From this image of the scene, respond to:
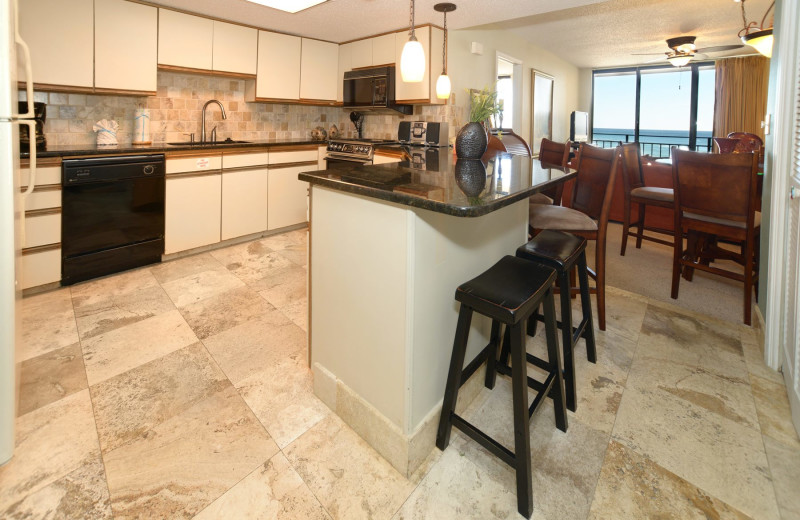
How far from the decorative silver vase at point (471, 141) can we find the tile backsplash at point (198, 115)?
8.00 ft

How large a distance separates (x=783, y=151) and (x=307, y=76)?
436 cm

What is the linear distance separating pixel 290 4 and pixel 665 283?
3.90 metres

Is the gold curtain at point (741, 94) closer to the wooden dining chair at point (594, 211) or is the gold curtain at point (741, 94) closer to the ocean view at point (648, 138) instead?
the ocean view at point (648, 138)

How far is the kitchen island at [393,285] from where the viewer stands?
126 centimetres

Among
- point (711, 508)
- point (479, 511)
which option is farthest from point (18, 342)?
point (711, 508)

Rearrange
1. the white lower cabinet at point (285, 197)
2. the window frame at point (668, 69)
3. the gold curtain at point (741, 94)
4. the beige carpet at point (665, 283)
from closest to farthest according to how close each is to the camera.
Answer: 1. the beige carpet at point (665, 283)
2. the white lower cabinet at point (285, 197)
3. the gold curtain at point (741, 94)
4. the window frame at point (668, 69)

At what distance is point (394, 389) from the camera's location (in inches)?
53.2

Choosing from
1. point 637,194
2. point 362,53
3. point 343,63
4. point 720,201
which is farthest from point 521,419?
point 343,63

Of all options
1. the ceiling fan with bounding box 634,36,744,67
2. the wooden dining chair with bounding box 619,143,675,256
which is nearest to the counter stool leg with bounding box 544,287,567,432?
the wooden dining chair with bounding box 619,143,675,256

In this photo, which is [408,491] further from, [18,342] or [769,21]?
[769,21]

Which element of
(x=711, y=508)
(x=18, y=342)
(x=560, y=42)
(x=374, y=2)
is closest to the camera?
(x=711, y=508)

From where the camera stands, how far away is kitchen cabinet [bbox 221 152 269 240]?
383 centimetres

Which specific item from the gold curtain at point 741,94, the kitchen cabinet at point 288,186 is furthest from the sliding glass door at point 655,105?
the kitchen cabinet at point 288,186

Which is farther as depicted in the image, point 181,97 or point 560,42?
point 560,42
